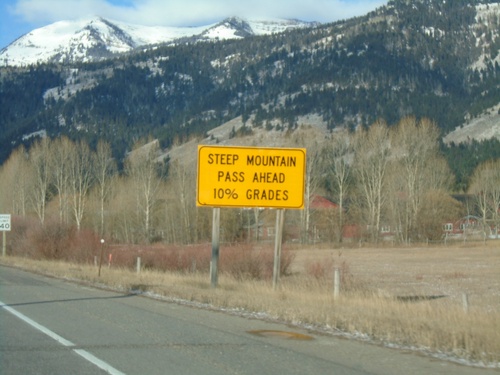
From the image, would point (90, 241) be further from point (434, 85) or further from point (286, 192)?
point (434, 85)

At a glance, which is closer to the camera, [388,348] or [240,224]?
[388,348]

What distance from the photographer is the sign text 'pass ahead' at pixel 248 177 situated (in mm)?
22484

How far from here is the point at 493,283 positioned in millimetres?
31172

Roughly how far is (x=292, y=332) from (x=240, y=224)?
53964 mm

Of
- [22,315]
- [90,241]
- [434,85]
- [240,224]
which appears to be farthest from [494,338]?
[434,85]

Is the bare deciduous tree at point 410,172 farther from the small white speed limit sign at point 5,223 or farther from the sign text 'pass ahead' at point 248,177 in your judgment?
the sign text 'pass ahead' at point 248,177

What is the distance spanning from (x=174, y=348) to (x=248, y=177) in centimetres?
1264

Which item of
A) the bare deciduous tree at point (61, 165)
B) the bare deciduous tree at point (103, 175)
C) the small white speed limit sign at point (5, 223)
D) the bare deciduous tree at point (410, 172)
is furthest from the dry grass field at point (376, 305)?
the bare deciduous tree at point (61, 165)

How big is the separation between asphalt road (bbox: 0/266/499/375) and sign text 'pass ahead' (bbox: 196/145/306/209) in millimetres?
7730

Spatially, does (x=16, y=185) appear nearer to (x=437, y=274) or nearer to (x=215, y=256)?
(x=437, y=274)

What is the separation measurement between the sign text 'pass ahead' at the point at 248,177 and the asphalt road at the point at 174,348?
7.73 meters

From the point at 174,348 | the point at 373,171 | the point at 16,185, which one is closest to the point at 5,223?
the point at 16,185

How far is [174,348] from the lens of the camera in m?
10.2

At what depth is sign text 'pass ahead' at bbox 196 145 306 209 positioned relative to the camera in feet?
73.8
